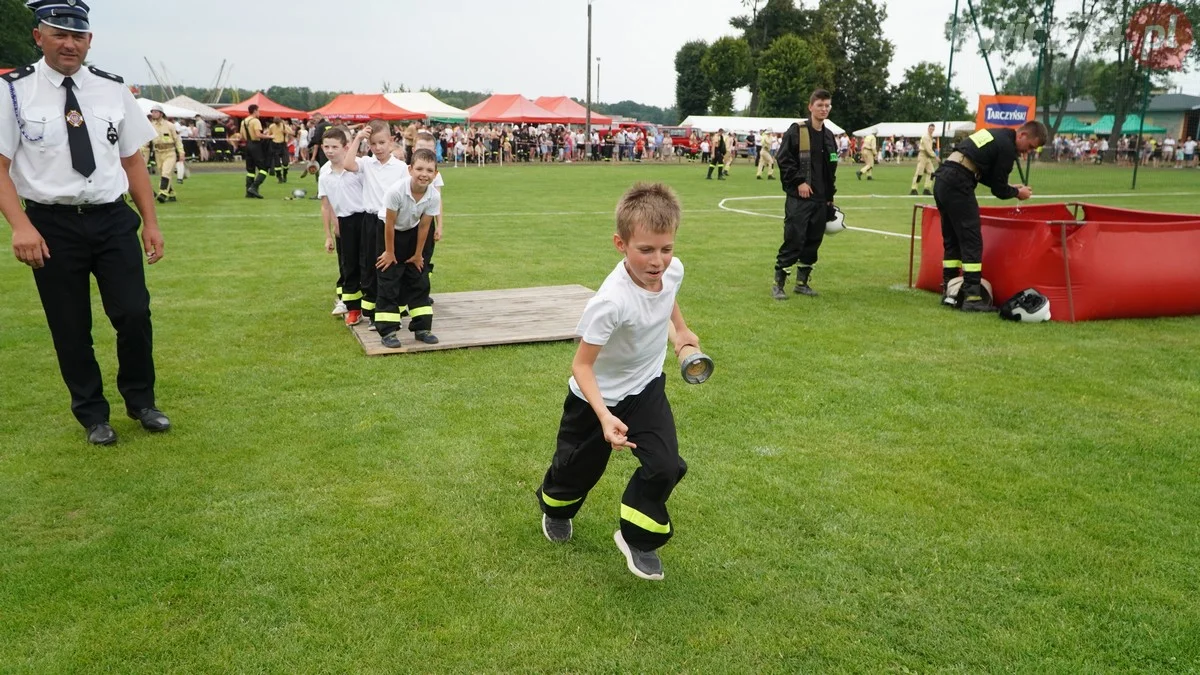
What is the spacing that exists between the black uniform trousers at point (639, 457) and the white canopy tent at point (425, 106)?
4465 centimetres

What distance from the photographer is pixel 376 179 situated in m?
7.70

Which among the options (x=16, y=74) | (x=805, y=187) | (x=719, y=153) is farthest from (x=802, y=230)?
(x=719, y=153)

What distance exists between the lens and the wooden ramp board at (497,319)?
731 cm

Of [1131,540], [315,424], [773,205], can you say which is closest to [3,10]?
[773,205]

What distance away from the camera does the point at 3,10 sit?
57.5m

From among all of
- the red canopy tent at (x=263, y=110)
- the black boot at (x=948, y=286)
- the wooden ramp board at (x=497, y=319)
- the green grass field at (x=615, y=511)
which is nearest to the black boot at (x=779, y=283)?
the green grass field at (x=615, y=511)

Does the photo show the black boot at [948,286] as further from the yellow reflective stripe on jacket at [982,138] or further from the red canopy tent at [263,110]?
the red canopy tent at [263,110]

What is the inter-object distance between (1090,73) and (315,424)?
26.7 m

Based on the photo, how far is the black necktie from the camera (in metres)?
4.66

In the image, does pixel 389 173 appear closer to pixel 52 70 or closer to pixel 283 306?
pixel 283 306

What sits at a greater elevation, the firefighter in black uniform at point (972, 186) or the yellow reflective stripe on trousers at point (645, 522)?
the firefighter in black uniform at point (972, 186)

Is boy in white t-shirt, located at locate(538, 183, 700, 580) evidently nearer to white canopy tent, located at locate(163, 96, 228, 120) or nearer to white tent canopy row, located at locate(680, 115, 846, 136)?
white canopy tent, located at locate(163, 96, 228, 120)

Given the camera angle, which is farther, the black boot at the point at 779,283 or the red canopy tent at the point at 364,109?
the red canopy tent at the point at 364,109

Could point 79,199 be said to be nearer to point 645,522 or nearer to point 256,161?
point 645,522
